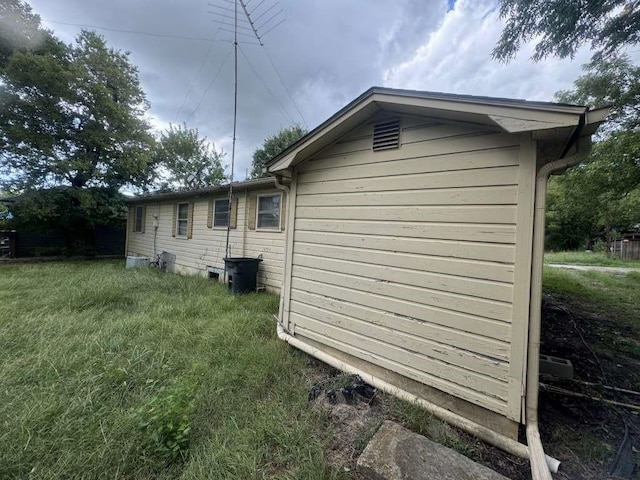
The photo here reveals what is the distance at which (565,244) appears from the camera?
94.6ft

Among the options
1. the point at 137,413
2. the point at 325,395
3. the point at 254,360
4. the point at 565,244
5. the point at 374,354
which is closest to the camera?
the point at 137,413

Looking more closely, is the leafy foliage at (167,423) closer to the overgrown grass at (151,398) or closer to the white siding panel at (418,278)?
the overgrown grass at (151,398)

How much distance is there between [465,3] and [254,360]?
7667 mm

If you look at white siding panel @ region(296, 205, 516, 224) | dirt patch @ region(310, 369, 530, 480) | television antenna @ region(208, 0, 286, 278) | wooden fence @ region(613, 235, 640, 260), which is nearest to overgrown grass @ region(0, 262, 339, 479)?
dirt patch @ region(310, 369, 530, 480)

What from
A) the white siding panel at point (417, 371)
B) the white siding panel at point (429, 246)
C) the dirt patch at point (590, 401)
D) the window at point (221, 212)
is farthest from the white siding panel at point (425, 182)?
the window at point (221, 212)

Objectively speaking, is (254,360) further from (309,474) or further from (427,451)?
(427,451)

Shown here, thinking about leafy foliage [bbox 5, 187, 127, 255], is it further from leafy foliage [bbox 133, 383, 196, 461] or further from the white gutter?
the white gutter

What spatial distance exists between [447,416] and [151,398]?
101 inches

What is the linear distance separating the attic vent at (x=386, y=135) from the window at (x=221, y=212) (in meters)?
5.90

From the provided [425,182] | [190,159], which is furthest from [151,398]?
[190,159]

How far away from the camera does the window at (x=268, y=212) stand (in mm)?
6344

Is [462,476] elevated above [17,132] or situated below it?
below

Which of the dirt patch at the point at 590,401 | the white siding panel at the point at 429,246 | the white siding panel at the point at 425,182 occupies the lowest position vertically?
the dirt patch at the point at 590,401

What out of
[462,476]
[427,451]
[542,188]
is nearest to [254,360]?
[427,451]
